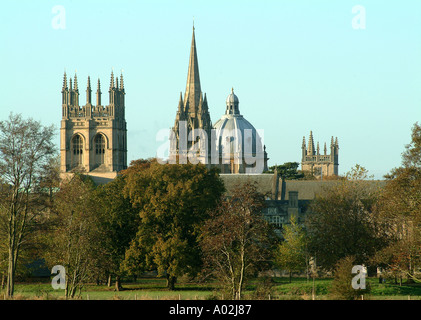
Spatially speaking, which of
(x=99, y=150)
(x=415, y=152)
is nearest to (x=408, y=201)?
(x=415, y=152)

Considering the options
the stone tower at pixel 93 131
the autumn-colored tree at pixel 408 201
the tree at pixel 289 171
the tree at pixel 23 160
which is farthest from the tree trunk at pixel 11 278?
the stone tower at pixel 93 131

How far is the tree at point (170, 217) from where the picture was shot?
65.5 m

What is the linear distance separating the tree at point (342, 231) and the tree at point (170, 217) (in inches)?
317

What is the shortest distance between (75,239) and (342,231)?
20.2 metres

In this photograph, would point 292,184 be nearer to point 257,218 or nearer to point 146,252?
point 146,252

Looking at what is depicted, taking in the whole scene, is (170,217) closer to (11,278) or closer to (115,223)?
(115,223)

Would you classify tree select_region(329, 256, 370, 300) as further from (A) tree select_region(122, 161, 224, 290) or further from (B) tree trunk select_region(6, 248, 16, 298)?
(A) tree select_region(122, 161, 224, 290)

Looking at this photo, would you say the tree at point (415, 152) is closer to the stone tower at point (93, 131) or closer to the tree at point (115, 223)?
the tree at point (115, 223)

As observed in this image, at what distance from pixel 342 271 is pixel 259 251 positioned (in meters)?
8.84

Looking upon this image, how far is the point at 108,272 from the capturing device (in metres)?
65.8

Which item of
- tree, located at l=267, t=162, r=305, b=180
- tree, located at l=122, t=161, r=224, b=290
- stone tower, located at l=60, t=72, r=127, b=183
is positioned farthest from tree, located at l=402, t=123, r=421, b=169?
stone tower, located at l=60, t=72, r=127, b=183

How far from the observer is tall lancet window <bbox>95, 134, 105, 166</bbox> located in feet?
569

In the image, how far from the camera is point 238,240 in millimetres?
56438
